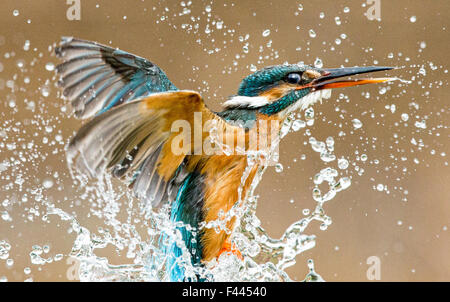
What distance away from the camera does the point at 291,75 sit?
180 centimetres

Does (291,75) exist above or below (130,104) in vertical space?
above

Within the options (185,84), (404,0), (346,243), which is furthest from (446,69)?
(185,84)

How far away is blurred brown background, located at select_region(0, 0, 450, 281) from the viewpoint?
3156 millimetres

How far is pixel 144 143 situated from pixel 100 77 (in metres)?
0.43

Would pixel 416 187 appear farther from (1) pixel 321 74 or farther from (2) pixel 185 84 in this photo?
(1) pixel 321 74

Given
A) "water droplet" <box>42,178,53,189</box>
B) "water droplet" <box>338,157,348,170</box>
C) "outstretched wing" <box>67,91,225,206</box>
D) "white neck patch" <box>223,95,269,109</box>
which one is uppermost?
"white neck patch" <box>223,95,269,109</box>

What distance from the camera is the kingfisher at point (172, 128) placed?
4.71 ft

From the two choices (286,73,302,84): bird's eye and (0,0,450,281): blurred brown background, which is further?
(0,0,450,281): blurred brown background

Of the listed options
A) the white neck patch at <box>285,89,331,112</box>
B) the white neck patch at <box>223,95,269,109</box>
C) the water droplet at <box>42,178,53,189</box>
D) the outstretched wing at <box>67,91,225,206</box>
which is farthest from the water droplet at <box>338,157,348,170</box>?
the water droplet at <box>42,178,53,189</box>

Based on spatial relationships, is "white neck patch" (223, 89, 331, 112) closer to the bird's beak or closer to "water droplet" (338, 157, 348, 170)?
the bird's beak

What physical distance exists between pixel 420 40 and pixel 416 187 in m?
0.90

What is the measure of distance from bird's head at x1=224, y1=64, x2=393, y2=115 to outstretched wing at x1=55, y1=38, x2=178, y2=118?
11.6 inches

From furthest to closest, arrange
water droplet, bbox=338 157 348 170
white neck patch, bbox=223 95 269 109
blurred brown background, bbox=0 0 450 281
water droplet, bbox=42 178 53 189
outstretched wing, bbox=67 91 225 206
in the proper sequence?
1. blurred brown background, bbox=0 0 450 281
2. water droplet, bbox=42 178 53 189
3. water droplet, bbox=338 157 348 170
4. white neck patch, bbox=223 95 269 109
5. outstretched wing, bbox=67 91 225 206

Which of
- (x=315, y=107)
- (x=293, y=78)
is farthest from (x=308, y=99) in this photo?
(x=315, y=107)
